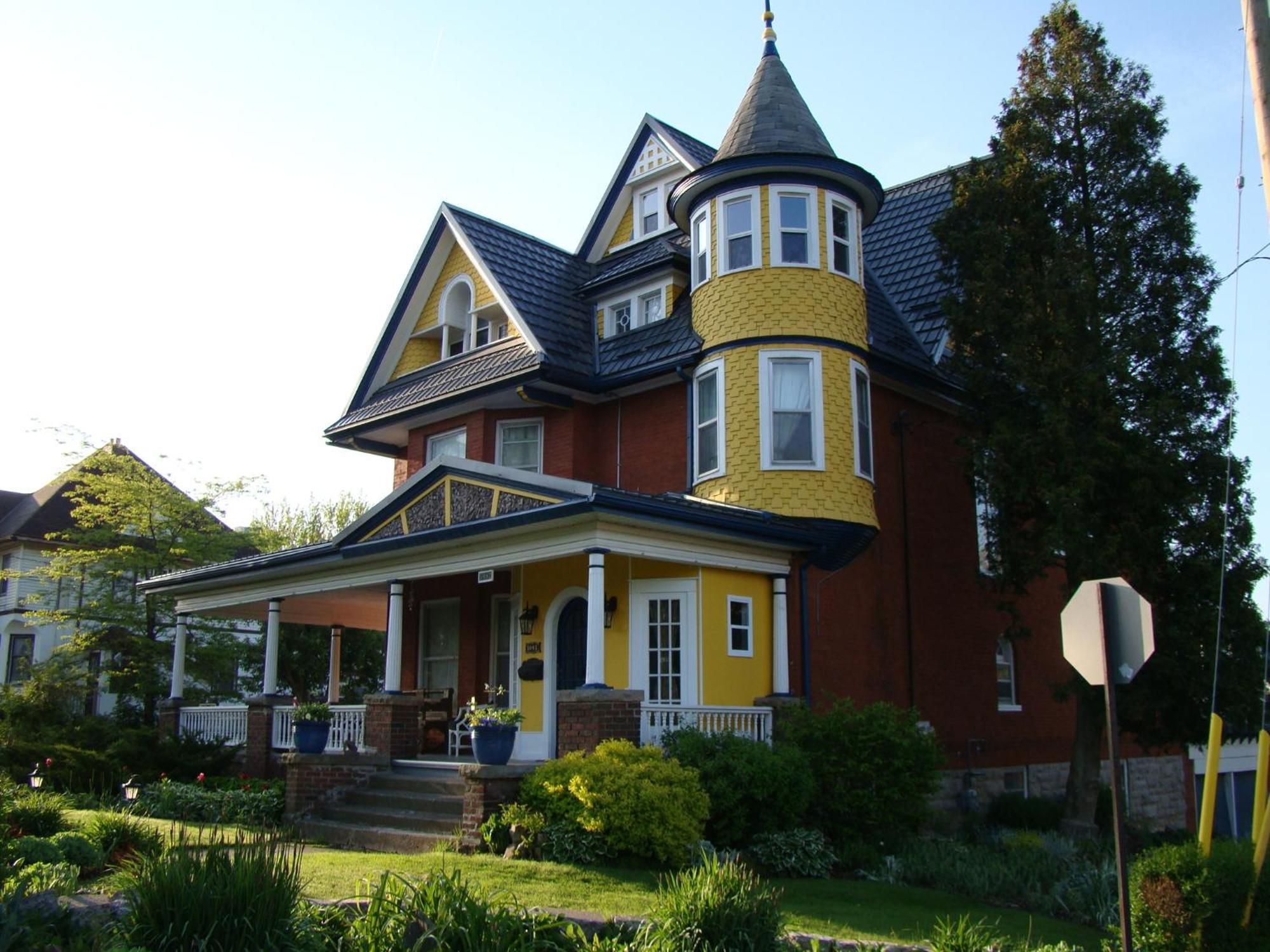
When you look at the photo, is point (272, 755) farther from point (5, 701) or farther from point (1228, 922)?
point (1228, 922)

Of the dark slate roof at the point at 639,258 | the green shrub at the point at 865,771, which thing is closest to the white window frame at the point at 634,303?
the dark slate roof at the point at 639,258

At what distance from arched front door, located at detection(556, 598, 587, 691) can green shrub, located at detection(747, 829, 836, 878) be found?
5172 mm

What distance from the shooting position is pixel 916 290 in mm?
21281

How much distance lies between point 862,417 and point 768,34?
7831mm

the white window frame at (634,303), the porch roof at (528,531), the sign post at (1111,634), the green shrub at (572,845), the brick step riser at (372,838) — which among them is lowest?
the brick step riser at (372,838)

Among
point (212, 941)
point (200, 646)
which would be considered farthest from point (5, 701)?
point (212, 941)

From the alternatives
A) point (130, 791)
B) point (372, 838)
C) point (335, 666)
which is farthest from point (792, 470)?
point (335, 666)

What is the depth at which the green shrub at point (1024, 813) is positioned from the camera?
1842 cm

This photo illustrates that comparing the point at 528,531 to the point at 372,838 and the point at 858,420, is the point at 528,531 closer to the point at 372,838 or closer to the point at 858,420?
the point at 372,838

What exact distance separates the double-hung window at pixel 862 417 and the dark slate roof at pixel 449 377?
5.24 metres

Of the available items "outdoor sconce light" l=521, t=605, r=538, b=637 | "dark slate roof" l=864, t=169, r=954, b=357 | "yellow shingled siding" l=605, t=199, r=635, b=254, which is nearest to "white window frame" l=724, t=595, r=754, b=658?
"outdoor sconce light" l=521, t=605, r=538, b=637

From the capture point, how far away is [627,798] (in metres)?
11.7

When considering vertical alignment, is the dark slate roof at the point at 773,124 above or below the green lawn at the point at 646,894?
above

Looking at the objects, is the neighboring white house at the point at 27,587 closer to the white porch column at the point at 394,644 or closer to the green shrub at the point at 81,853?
the white porch column at the point at 394,644
